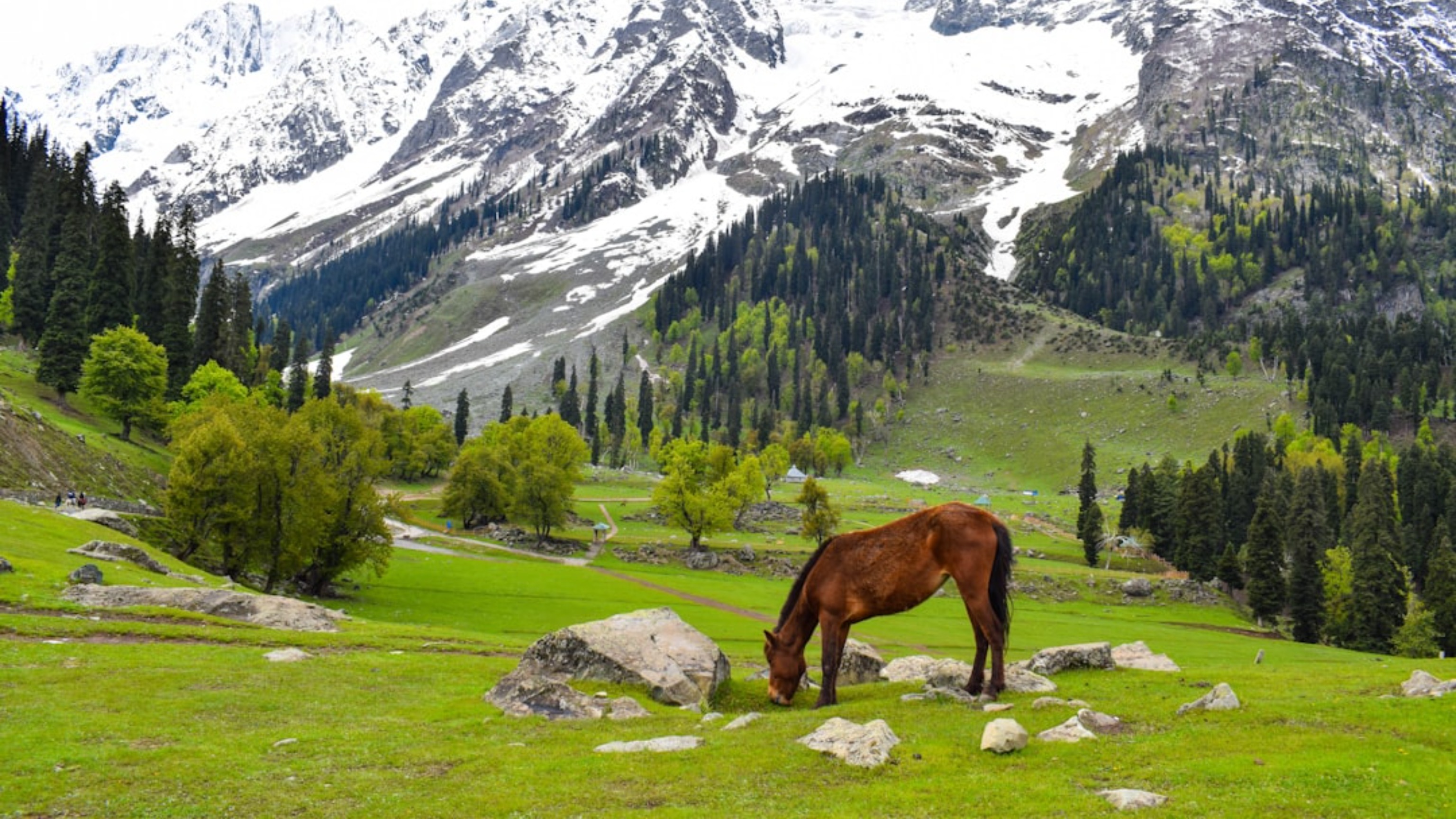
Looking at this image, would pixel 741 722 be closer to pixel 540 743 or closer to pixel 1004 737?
pixel 540 743

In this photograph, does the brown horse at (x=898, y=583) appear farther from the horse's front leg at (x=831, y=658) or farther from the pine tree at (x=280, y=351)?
the pine tree at (x=280, y=351)

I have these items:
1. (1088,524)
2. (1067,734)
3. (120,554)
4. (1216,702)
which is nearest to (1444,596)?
(1088,524)

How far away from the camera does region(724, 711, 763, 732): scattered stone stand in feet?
58.5

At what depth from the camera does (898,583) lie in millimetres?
19953

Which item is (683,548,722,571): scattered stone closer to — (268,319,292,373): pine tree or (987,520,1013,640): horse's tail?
(987,520,1013,640): horse's tail

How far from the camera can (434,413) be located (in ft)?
474

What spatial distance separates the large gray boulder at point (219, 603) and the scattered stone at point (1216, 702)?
30645mm

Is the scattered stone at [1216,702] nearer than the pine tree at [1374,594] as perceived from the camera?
Yes

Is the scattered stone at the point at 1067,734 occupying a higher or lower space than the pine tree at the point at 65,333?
lower

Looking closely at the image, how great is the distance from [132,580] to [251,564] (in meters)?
14.9

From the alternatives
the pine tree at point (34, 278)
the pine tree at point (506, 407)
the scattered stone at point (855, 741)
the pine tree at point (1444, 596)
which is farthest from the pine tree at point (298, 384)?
the pine tree at point (1444, 596)

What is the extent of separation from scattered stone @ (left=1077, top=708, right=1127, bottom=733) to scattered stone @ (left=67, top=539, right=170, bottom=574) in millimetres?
41206

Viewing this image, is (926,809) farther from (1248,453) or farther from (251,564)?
(1248,453)

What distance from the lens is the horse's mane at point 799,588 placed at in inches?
837
